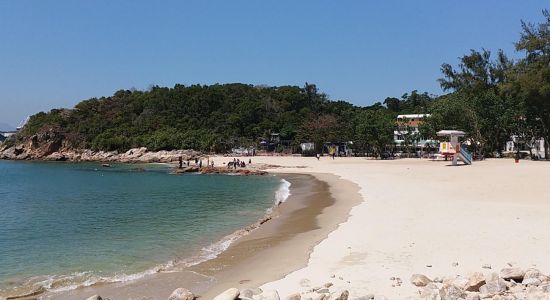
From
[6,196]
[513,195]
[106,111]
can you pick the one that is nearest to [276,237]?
[513,195]

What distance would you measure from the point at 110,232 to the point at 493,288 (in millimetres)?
14159

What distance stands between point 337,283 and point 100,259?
24.8 ft

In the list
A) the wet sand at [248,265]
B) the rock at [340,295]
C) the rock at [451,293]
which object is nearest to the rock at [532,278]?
the rock at [451,293]

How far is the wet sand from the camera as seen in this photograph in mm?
9742

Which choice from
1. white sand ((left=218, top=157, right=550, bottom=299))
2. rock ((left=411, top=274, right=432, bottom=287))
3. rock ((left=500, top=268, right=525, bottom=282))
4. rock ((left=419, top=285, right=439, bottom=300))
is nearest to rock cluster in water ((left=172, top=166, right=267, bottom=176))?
white sand ((left=218, top=157, right=550, bottom=299))

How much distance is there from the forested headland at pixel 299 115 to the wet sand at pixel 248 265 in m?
37.2

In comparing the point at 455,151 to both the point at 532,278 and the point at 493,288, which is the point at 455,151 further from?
the point at 493,288

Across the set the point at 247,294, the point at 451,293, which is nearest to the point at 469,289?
the point at 451,293

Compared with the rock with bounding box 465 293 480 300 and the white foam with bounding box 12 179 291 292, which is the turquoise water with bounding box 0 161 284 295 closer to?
the white foam with bounding box 12 179 291 292

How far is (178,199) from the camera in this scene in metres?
29.0

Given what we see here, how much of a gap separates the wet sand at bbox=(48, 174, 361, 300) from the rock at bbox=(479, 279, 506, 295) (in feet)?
13.7

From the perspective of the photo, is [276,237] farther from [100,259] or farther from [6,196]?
[6,196]

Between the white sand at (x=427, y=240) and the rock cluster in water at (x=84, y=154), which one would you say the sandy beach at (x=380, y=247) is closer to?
the white sand at (x=427, y=240)

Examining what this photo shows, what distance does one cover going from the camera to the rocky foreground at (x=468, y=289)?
680cm
